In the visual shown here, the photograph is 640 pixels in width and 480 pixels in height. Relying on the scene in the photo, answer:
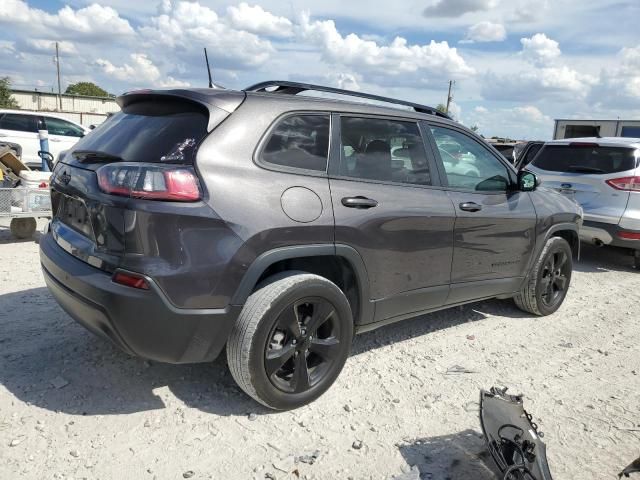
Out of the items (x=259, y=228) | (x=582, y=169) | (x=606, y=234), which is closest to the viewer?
(x=259, y=228)

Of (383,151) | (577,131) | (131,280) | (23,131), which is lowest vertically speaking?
(131,280)

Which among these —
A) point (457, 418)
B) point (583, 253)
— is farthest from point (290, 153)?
point (583, 253)

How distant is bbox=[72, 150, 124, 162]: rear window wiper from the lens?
9.09ft

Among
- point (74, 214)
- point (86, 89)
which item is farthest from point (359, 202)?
point (86, 89)

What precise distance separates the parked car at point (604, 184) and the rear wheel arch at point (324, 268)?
14.7ft

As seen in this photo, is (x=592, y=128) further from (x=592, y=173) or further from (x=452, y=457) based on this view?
(x=452, y=457)

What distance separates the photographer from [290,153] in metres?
2.90

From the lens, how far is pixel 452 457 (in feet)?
8.70

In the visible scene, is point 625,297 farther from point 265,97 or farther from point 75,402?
point 75,402

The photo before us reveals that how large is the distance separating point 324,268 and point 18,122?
12.2 metres

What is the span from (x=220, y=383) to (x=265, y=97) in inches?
70.4

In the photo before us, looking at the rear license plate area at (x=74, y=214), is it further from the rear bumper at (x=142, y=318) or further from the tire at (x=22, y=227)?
the tire at (x=22, y=227)

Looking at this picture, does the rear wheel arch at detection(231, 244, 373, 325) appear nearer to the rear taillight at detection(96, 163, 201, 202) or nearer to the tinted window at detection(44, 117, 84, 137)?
the rear taillight at detection(96, 163, 201, 202)

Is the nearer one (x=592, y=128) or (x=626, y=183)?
(x=626, y=183)
